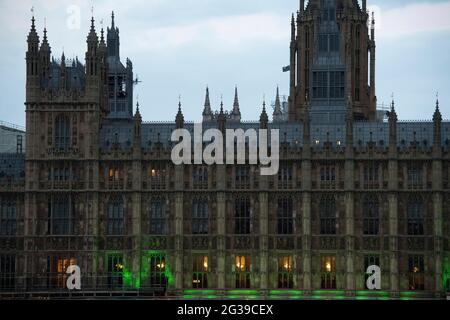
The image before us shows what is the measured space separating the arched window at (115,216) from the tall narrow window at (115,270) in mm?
2739

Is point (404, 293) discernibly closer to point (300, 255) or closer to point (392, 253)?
point (392, 253)

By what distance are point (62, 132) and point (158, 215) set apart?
47.0 feet

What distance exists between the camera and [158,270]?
104438mm

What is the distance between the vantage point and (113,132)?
356 feet

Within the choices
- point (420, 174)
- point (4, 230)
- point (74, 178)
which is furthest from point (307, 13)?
point (4, 230)

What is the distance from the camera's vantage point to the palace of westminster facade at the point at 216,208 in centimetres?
10288

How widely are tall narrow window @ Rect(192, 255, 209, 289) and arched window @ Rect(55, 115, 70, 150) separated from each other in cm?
1920

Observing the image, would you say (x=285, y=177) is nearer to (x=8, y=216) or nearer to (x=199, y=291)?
(x=199, y=291)

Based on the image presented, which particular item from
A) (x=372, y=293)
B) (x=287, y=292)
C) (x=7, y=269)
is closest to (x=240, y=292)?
(x=287, y=292)

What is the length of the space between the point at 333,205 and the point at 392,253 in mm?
8124

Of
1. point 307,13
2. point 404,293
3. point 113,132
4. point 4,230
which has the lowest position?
point 404,293

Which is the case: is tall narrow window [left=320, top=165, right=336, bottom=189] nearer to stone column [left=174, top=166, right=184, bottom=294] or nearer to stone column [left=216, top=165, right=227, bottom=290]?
stone column [left=216, top=165, right=227, bottom=290]

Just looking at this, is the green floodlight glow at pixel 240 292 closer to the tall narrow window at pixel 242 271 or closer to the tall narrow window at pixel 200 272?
the tall narrow window at pixel 242 271

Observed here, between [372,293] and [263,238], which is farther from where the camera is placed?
[263,238]
